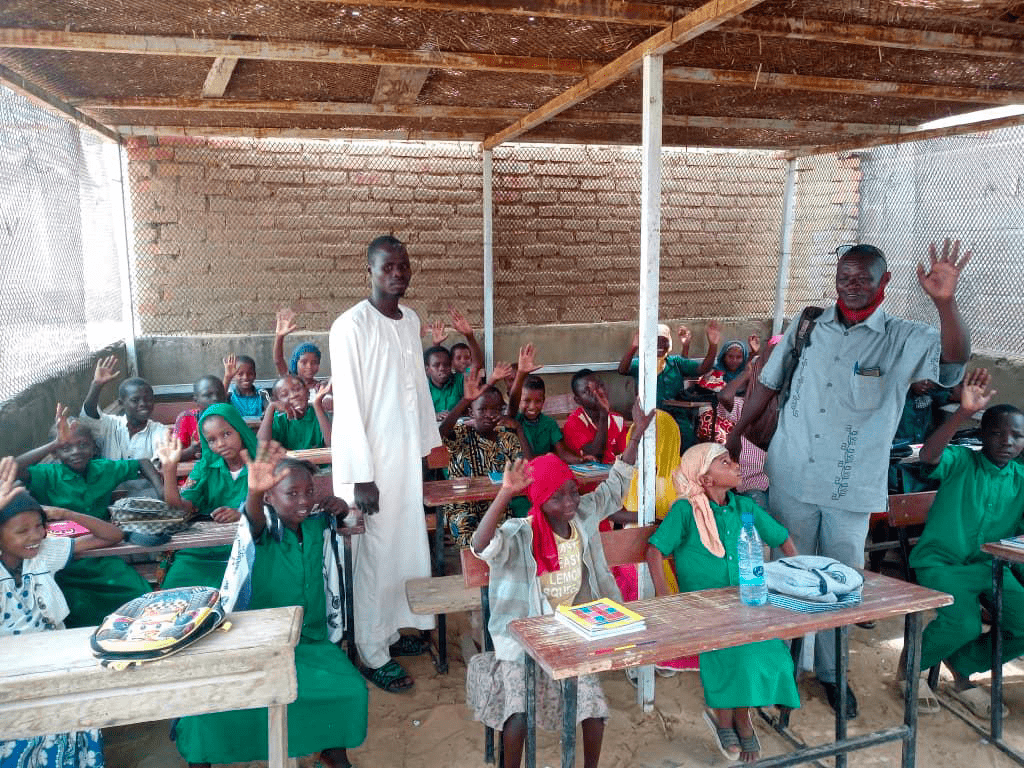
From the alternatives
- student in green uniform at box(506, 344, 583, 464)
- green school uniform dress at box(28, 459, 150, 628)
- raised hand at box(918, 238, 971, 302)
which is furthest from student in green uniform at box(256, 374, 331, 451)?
raised hand at box(918, 238, 971, 302)

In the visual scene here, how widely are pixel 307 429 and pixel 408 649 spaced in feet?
6.01

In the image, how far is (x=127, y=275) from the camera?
6.57 meters

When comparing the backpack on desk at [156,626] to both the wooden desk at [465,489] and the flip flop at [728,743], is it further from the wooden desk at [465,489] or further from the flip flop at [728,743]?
the flip flop at [728,743]

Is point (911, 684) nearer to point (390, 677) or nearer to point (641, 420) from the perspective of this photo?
point (641, 420)

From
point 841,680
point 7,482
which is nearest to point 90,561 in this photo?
point 7,482

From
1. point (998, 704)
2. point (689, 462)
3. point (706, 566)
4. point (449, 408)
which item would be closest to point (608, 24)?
point (689, 462)

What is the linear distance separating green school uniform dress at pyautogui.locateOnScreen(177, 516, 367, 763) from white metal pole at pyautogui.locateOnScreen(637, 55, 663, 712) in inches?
56.1

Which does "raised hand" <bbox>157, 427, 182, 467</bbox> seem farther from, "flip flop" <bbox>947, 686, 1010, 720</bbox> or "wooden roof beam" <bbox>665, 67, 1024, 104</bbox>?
"flip flop" <bbox>947, 686, 1010, 720</bbox>

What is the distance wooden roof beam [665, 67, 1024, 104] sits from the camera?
13.6ft

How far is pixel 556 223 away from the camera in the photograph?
7.89 m

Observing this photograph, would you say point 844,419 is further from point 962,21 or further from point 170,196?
point 170,196

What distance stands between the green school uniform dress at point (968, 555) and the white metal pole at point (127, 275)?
6.30 m

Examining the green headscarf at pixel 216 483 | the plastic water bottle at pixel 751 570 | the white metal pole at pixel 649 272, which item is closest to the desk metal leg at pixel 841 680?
the plastic water bottle at pixel 751 570

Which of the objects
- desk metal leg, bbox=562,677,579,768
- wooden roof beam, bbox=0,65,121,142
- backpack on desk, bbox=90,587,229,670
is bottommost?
desk metal leg, bbox=562,677,579,768
